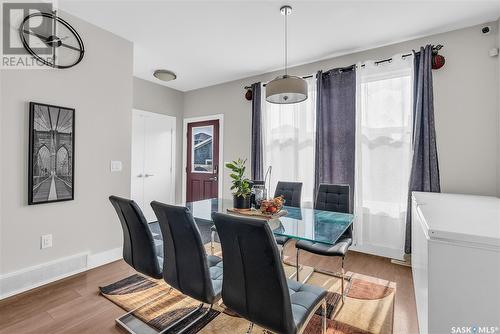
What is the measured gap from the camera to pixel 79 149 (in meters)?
2.65

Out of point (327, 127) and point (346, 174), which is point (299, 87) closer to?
point (327, 127)

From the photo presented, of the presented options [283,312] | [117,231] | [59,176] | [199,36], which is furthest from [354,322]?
[199,36]

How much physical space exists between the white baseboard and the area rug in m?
0.52

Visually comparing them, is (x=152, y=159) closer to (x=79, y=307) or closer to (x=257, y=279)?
(x=79, y=307)

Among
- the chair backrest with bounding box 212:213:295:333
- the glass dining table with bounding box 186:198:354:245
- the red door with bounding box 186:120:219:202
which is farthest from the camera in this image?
the red door with bounding box 186:120:219:202

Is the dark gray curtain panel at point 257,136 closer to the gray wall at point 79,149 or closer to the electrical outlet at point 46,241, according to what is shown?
the gray wall at point 79,149

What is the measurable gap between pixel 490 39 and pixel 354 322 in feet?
10.1

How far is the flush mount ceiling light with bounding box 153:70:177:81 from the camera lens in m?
4.11

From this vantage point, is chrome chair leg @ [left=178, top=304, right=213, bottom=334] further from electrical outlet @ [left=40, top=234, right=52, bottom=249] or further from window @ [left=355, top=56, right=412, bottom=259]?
window @ [left=355, top=56, right=412, bottom=259]

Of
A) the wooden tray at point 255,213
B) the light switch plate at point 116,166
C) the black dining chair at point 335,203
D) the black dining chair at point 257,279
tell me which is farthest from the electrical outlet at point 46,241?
the black dining chair at point 335,203

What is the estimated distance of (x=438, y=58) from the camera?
275cm

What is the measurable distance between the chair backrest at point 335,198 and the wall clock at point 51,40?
2954 mm

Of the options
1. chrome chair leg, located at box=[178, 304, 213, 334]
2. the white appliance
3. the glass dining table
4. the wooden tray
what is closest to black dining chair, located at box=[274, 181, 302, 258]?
the glass dining table

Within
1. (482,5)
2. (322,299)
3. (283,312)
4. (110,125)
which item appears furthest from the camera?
(110,125)
